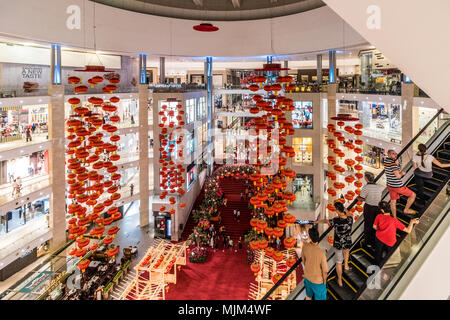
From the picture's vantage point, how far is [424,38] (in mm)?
3412

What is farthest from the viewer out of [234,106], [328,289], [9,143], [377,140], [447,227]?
[234,106]

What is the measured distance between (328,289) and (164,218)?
542 inches

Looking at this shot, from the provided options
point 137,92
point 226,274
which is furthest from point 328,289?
point 137,92

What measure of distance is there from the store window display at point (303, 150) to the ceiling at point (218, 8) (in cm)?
746

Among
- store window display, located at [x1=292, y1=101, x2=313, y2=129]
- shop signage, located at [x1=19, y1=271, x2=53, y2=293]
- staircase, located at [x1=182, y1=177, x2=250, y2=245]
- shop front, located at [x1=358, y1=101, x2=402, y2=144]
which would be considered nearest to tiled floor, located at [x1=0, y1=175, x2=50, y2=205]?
shop signage, located at [x1=19, y1=271, x2=53, y2=293]

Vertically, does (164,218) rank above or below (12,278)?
above

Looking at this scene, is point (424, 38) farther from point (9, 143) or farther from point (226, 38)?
point (226, 38)

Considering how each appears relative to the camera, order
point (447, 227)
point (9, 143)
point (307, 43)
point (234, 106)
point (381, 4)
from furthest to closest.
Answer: point (234, 106) → point (307, 43) → point (9, 143) → point (447, 227) → point (381, 4)

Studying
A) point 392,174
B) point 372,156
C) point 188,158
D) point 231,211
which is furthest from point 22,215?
point 372,156

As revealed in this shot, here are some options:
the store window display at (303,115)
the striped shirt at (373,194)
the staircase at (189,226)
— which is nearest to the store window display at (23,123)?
the staircase at (189,226)

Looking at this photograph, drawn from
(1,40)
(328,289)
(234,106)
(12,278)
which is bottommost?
(12,278)

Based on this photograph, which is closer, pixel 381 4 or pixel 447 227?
pixel 381 4

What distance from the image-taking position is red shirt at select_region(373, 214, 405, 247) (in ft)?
15.4

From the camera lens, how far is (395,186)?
5.88 metres
